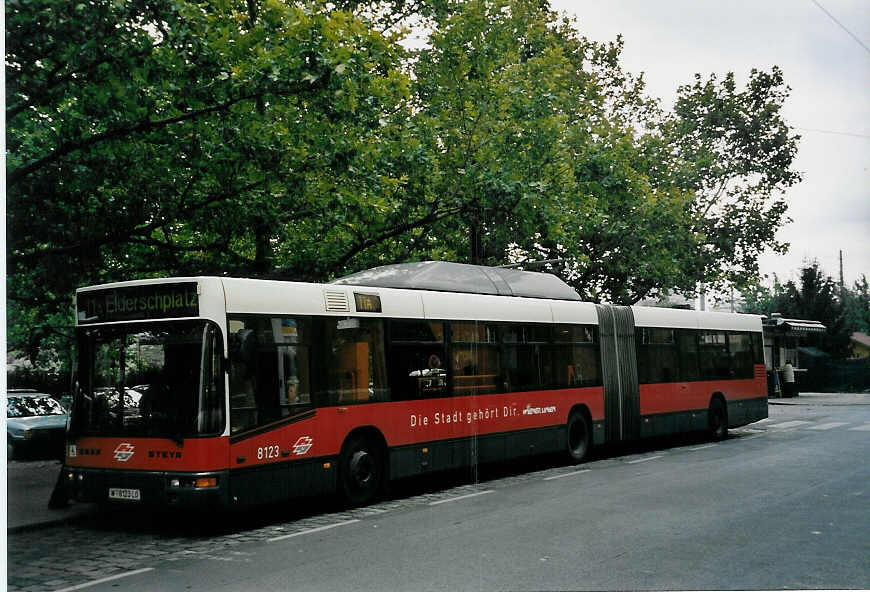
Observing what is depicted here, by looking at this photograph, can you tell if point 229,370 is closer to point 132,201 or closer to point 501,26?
point 132,201

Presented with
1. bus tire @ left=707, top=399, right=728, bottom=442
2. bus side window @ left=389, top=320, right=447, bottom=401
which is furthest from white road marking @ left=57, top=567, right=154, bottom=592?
bus tire @ left=707, top=399, right=728, bottom=442

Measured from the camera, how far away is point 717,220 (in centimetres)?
3484

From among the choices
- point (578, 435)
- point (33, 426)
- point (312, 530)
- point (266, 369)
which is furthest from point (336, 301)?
point (33, 426)

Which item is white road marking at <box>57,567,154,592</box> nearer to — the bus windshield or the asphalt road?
the asphalt road

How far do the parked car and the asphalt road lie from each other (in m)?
9.23

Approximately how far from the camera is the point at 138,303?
1032cm

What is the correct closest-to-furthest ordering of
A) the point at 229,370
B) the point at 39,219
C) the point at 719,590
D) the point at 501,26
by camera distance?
the point at 719,590, the point at 229,370, the point at 39,219, the point at 501,26

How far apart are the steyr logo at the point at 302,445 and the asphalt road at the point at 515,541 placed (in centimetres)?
84

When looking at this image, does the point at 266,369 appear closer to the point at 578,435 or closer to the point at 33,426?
the point at 578,435

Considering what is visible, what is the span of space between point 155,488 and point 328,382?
260 centimetres

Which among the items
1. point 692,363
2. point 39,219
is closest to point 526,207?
point 692,363

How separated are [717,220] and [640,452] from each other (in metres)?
18.4

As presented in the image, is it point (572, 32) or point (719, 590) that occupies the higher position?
point (572, 32)

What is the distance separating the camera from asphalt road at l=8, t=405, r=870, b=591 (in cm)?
730
